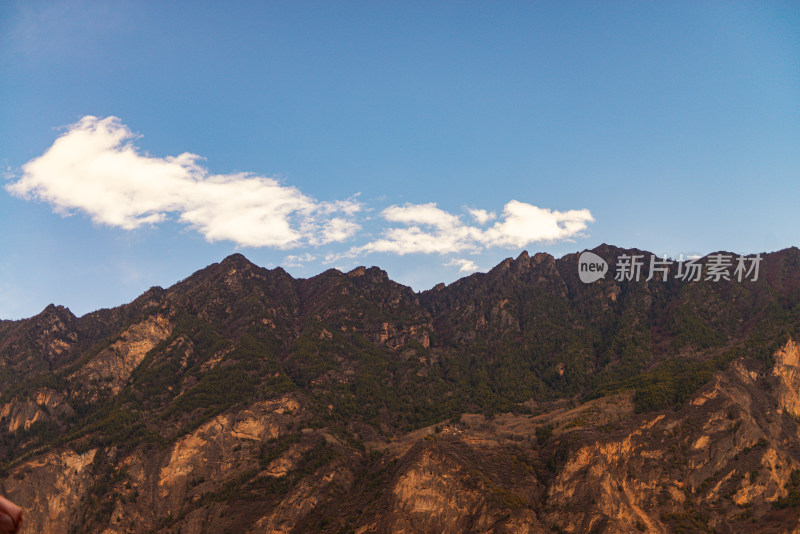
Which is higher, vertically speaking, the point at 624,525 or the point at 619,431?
the point at 619,431

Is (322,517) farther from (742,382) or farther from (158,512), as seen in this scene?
(742,382)

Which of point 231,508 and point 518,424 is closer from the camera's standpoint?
point 231,508

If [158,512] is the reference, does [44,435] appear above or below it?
above

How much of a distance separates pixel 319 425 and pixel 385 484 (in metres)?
52.6

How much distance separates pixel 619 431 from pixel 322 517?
90131 millimetres

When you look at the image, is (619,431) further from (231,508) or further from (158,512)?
(158,512)

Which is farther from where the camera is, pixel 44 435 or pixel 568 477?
pixel 44 435

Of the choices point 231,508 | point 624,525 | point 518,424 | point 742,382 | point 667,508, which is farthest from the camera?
point 518,424

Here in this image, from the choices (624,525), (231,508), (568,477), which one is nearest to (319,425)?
(231,508)

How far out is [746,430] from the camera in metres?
162

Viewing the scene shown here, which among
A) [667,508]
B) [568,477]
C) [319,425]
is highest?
[319,425]

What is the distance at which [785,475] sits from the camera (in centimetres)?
15250

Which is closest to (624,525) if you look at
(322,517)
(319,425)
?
(322,517)

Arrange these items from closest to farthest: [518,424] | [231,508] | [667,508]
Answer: [667,508], [231,508], [518,424]
